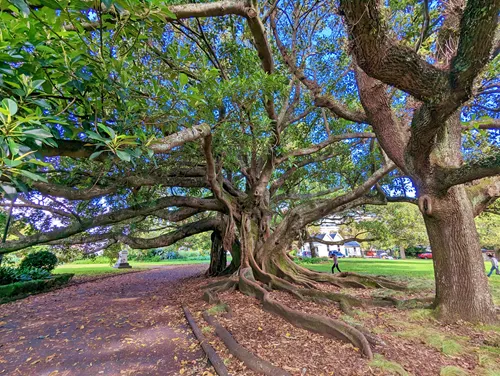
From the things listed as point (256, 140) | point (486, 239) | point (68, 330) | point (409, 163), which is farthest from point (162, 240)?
point (486, 239)

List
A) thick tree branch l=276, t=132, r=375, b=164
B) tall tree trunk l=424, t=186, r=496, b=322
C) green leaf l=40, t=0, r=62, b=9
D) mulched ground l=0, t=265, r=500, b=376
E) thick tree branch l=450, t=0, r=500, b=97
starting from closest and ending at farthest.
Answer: green leaf l=40, t=0, r=62, b=9 < thick tree branch l=450, t=0, r=500, b=97 < mulched ground l=0, t=265, r=500, b=376 < tall tree trunk l=424, t=186, r=496, b=322 < thick tree branch l=276, t=132, r=375, b=164

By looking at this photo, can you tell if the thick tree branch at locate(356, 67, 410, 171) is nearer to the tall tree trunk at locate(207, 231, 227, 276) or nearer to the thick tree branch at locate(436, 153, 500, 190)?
the thick tree branch at locate(436, 153, 500, 190)

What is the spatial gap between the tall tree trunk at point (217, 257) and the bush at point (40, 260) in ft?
26.7

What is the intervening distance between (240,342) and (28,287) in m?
10.0

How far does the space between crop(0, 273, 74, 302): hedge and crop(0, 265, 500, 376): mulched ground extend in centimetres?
356

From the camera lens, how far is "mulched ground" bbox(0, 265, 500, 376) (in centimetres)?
287

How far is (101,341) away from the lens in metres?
4.34

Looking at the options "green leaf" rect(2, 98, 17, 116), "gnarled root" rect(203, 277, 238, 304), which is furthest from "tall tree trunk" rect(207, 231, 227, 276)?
"green leaf" rect(2, 98, 17, 116)

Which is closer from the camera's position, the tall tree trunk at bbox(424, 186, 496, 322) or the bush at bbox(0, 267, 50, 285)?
the tall tree trunk at bbox(424, 186, 496, 322)

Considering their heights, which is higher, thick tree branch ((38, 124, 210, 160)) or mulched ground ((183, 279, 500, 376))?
thick tree branch ((38, 124, 210, 160))

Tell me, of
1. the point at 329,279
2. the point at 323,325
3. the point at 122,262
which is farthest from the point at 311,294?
the point at 122,262

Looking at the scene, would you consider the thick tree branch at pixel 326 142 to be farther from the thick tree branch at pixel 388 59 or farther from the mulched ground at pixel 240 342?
the thick tree branch at pixel 388 59

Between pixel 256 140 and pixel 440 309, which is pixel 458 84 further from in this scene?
pixel 256 140

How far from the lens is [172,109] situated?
121 inches
